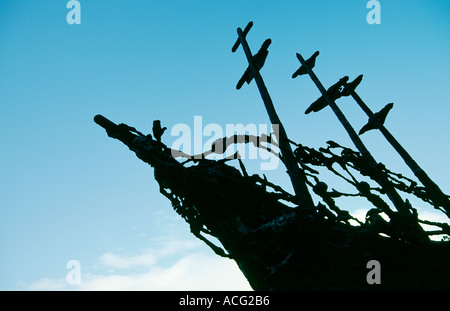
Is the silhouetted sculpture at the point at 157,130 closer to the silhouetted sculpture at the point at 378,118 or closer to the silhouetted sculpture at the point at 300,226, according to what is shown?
the silhouetted sculpture at the point at 300,226

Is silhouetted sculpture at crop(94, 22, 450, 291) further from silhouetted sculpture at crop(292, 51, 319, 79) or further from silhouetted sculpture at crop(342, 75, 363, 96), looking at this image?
silhouetted sculpture at crop(292, 51, 319, 79)

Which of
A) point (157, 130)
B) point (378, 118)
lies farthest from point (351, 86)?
point (157, 130)

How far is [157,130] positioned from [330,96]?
7938 millimetres

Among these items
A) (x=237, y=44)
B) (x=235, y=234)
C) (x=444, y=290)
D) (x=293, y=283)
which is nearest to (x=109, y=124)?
(x=235, y=234)

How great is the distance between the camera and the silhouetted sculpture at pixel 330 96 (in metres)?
8.68

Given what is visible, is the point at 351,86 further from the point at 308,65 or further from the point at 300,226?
the point at 300,226

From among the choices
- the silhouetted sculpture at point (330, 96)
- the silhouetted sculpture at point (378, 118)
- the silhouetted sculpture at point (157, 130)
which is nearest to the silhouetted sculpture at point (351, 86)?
the silhouetted sculpture at point (330, 96)

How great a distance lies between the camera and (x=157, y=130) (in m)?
2.54

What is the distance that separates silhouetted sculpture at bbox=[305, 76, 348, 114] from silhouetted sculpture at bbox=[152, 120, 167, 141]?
7651mm

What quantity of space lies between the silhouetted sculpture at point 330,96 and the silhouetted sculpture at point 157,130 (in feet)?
25.1

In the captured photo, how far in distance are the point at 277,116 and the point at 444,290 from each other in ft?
10.2
